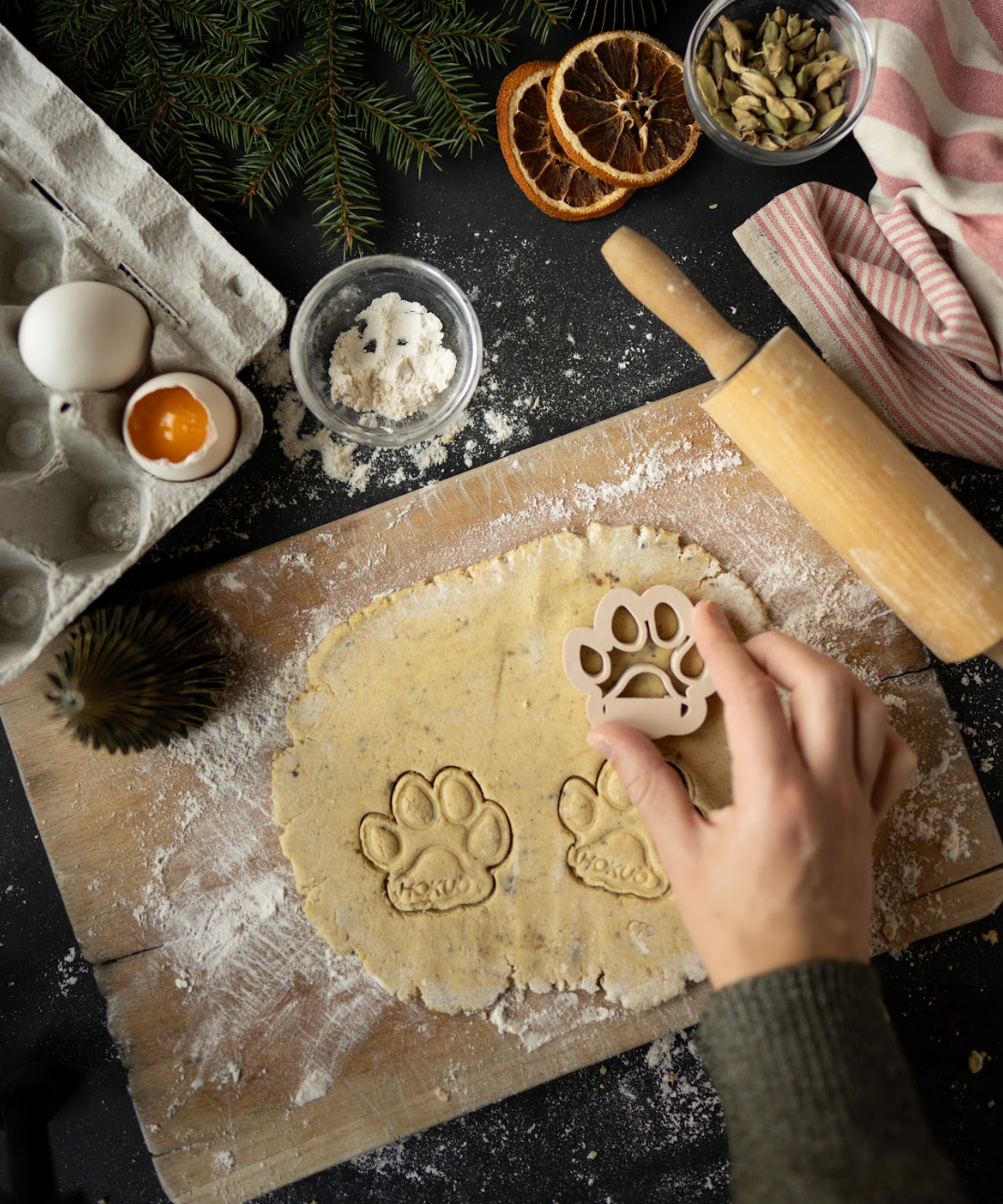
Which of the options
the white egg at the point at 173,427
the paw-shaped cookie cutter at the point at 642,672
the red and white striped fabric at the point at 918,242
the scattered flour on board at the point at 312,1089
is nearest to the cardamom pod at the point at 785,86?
the red and white striped fabric at the point at 918,242

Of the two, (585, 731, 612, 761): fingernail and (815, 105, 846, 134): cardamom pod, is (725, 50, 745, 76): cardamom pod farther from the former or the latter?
(585, 731, 612, 761): fingernail

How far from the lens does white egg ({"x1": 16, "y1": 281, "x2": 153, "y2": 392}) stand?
1269 millimetres

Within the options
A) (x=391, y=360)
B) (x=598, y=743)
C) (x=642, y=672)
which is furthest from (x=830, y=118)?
(x=598, y=743)

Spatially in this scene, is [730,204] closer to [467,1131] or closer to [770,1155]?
[770,1155]

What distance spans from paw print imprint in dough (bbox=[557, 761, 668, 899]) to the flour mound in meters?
0.72

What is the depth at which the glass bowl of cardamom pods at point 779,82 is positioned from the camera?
137 cm

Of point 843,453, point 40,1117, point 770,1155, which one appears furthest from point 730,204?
point 40,1117

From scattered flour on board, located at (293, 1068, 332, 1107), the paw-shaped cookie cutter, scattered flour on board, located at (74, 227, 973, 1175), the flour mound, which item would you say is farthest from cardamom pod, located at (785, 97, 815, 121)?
scattered flour on board, located at (293, 1068, 332, 1107)

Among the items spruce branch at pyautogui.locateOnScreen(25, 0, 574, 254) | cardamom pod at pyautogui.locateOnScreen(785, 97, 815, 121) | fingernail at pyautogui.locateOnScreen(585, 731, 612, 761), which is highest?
spruce branch at pyautogui.locateOnScreen(25, 0, 574, 254)

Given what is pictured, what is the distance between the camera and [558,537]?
1.44 m

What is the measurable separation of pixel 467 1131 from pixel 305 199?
1689 mm

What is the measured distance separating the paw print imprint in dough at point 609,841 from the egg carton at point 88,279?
2.62ft

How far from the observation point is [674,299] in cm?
124

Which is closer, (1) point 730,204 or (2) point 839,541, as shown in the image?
(2) point 839,541
